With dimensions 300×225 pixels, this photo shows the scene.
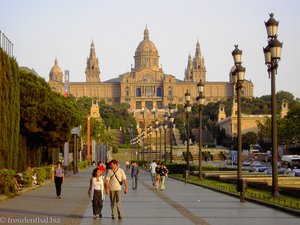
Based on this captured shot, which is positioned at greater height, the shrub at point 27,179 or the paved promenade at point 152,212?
the shrub at point 27,179

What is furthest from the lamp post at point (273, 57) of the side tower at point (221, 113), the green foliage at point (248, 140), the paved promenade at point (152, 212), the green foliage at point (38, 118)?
the side tower at point (221, 113)

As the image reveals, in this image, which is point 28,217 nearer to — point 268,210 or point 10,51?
point 268,210

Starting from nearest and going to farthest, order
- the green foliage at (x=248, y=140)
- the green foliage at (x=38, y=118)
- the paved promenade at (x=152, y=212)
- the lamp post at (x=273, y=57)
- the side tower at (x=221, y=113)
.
Result: the paved promenade at (x=152, y=212) → the lamp post at (x=273, y=57) → the green foliage at (x=38, y=118) → the green foliage at (x=248, y=140) → the side tower at (x=221, y=113)

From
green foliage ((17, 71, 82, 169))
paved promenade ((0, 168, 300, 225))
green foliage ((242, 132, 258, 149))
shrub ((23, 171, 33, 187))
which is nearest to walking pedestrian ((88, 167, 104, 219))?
paved promenade ((0, 168, 300, 225))

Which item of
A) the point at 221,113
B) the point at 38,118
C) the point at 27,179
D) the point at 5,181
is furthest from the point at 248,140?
the point at 5,181

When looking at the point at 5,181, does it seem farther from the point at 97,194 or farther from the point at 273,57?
the point at 273,57

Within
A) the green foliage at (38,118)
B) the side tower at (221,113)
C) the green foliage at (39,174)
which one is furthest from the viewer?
the side tower at (221,113)

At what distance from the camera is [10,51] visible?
33750mm

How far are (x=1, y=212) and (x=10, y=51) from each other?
1696cm

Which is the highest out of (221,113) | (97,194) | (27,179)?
(221,113)

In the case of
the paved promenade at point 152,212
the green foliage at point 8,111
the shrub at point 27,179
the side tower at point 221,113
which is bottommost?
the paved promenade at point 152,212

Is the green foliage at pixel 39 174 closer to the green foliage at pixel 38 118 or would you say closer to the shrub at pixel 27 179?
the shrub at pixel 27 179

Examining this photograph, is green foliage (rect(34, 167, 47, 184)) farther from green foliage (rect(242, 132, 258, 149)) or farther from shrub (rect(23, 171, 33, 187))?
green foliage (rect(242, 132, 258, 149))

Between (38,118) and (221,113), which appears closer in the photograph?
(38,118)
